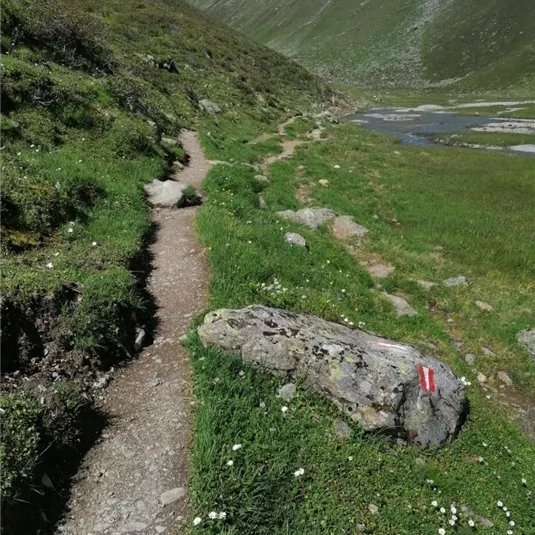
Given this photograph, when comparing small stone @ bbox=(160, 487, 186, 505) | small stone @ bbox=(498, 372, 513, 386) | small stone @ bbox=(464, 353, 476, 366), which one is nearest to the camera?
small stone @ bbox=(160, 487, 186, 505)

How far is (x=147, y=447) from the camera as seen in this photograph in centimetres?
767

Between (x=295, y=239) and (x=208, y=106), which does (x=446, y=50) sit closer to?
(x=208, y=106)

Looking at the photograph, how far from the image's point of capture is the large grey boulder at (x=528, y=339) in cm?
1491

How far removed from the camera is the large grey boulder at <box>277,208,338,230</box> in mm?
22133

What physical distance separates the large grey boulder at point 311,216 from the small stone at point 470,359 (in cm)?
947

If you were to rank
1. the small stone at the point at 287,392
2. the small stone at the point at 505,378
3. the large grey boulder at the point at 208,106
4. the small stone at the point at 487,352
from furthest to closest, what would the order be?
the large grey boulder at the point at 208,106, the small stone at the point at 487,352, the small stone at the point at 505,378, the small stone at the point at 287,392

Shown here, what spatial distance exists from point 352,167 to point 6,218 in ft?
94.4

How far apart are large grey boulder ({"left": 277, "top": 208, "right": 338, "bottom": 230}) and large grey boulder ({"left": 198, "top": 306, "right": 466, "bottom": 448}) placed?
1197cm

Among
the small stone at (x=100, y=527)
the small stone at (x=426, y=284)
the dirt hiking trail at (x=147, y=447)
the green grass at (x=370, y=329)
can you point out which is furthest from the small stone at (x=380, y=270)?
the small stone at (x=100, y=527)

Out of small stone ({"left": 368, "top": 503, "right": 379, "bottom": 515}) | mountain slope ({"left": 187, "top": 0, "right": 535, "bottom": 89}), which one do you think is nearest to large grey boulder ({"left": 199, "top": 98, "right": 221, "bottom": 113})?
small stone ({"left": 368, "top": 503, "right": 379, "bottom": 515})

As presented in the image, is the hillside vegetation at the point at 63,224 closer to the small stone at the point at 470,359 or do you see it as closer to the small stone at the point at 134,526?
the small stone at the point at 134,526

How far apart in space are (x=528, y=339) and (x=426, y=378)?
718 centimetres

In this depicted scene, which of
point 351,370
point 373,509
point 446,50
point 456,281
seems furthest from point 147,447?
point 446,50

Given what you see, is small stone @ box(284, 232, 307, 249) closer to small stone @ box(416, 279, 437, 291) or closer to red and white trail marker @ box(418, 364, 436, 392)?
small stone @ box(416, 279, 437, 291)
